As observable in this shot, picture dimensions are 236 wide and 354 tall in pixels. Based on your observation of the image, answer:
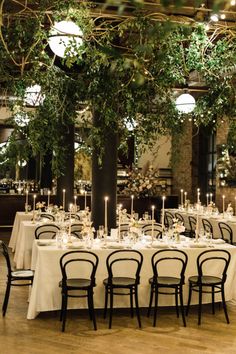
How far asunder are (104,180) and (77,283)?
2784 millimetres

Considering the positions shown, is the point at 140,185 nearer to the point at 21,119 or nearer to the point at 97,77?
the point at 21,119

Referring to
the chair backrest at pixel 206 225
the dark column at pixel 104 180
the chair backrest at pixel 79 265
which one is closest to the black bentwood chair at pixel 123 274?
the chair backrest at pixel 79 265

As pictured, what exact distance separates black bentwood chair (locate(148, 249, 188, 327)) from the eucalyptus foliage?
162 cm

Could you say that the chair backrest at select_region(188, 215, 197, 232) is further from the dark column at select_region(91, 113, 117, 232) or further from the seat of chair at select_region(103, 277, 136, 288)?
the seat of chair at select_region(103, 277, 136, 288)

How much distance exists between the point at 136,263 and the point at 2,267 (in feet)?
11.7

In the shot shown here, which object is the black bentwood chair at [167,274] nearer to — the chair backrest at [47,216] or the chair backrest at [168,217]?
the chair backrest at [47,216]

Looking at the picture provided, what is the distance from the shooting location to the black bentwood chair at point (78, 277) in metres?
5.56

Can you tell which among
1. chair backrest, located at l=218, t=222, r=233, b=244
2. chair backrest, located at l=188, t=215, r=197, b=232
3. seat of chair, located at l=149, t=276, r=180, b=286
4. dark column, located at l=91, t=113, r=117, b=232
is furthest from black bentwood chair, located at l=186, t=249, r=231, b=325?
chair backrest, located at l=188, t=215, r=197, b=232

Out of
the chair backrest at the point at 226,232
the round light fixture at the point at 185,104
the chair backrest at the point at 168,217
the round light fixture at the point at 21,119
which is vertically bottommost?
the chair backrest at the point at 226,232

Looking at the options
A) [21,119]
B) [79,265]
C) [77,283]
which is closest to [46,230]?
[21,119]

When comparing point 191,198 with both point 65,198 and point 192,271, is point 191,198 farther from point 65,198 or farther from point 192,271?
point 192,271

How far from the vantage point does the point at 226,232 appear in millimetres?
10414

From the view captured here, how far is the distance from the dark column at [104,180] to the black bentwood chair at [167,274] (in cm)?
221

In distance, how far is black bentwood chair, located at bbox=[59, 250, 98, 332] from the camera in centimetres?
556
